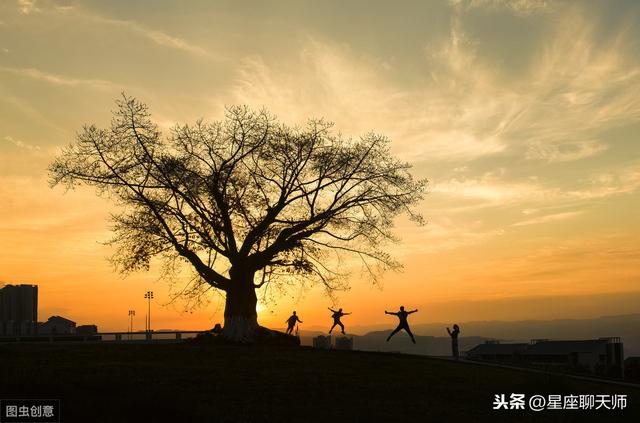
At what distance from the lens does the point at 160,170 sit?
1585 inches

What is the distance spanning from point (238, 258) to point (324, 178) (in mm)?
7086

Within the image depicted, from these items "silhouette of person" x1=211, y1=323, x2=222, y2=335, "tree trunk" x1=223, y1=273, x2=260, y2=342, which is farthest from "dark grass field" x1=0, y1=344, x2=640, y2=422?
"silhouette of person" x1=211, y1=323, x2=222, y2=335

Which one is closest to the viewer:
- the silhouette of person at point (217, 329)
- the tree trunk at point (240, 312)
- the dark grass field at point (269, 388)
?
the dark grass field at point (269, 388)

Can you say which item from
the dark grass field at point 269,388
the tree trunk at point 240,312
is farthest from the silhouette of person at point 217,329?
the dark grass field at point 269,388

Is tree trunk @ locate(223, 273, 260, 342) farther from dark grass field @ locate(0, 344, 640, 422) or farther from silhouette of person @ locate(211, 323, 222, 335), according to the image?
dark grass field @ locate(0, 344, 640, 422)

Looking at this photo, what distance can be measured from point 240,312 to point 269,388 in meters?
21.5

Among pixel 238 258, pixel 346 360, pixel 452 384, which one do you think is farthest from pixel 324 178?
pixel 452 384

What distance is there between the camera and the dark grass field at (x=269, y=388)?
1591 cm

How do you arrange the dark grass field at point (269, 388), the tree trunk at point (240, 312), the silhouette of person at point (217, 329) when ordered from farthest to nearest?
the silhouette of person at point (217, 329)
the tree trunk at point (240, 312)
the dark grass field at point (269, 388)

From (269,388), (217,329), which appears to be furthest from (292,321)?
(269,388)

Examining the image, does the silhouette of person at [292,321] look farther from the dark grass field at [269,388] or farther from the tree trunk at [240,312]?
the dark grass field at [269,388]

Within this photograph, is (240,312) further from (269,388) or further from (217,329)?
(269,388)

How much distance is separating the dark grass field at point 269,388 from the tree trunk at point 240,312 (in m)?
9.95

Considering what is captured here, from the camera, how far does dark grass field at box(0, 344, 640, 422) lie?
15.9 metres
